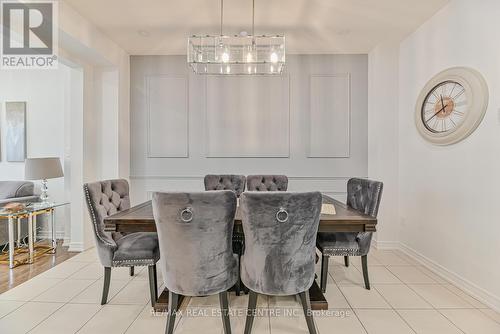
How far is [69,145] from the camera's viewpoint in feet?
11.1

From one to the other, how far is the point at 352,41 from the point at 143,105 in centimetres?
298

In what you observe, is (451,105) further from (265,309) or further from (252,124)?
(265,309)

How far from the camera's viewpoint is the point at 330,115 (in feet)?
12.2

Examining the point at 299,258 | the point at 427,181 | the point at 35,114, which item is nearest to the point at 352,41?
the point at 427,181

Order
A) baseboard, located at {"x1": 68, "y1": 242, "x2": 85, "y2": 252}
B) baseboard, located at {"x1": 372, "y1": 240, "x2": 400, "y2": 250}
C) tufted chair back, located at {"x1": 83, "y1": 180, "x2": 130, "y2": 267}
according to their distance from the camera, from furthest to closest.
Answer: baseboard, located at {"x1": 372, "y1": 240, "x2": 400, "y2": 250} → baseboard, located at {"x1": 68, "y1": 242, "x2": 85, "y2": 252} → tufted chair back, located at {"x1": 83, "y1": 180, "x2": 130, "y2": 267}

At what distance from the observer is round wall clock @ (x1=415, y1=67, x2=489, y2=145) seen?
2.22m

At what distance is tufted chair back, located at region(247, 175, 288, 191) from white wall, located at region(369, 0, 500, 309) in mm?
1372

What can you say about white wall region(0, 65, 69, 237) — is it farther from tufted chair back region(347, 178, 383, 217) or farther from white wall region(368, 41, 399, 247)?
white wall region(368, 41, 399, 247)

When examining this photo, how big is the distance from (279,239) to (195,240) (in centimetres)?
50

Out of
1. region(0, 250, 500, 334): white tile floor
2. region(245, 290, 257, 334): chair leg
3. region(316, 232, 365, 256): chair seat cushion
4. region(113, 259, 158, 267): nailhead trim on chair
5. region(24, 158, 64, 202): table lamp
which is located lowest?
region(0, 250, 500, 334): white tile floor

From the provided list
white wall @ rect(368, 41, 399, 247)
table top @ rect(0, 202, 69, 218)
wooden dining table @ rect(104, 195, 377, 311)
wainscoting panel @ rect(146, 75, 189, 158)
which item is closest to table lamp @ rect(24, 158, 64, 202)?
A: table top @ rect(0, 202, 69, 218)

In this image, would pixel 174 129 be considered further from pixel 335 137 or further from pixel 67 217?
pixel 335 137

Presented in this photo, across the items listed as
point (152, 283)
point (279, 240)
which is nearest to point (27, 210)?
point (152, 283)

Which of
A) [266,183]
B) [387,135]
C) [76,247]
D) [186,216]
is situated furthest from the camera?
[387,135]
